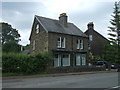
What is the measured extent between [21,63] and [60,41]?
10.8 m

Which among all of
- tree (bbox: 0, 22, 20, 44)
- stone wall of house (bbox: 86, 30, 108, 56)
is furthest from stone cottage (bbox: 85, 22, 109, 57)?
tree (bbox: 0, 22, 20, 44)

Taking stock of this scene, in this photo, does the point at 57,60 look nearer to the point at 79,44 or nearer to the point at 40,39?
the point at 40,39

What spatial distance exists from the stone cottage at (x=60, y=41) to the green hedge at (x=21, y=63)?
599cm

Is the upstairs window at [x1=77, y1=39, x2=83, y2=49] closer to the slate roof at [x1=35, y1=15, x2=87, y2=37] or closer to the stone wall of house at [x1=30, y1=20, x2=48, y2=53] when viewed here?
the slate roof at [x1=35, y1=15, x2=87, y2=37]

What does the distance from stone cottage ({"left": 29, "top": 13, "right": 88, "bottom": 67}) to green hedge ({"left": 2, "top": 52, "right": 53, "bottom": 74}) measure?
599 centimetres

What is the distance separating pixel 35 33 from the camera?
34375 millimetres

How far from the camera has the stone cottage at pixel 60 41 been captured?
3022 centimetres

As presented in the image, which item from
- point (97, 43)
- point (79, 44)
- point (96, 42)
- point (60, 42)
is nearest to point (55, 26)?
point (60, 42)

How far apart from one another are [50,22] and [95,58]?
1545 centimetres

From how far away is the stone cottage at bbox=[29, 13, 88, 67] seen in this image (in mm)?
30219

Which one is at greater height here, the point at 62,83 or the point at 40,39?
the point at 40,39

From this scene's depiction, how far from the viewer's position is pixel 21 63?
21906mm

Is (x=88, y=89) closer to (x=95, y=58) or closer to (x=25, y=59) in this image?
(x=25, y=59)

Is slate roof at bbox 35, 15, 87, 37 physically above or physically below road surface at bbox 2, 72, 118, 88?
above
